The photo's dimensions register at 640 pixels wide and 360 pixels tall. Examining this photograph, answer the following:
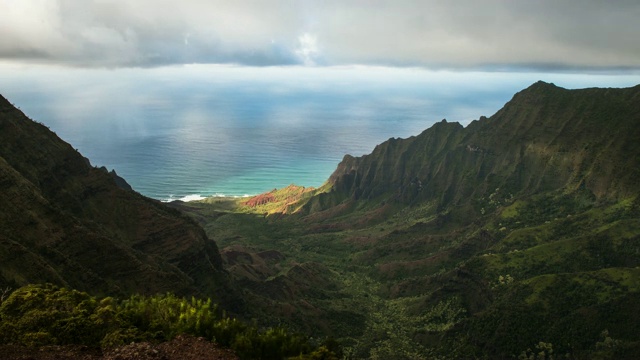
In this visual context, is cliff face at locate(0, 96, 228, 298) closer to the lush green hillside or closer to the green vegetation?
the green vegetation

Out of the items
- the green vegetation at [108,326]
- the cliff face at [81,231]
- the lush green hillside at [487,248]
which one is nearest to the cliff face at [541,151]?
the lush green hillside at [487,248]

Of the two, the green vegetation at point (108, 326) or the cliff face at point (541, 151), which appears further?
the cliff face at point (541, 151)

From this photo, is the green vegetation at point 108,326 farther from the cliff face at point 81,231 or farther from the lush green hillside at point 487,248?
the lush green hillside at point 487,248

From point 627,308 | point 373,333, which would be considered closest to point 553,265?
point 627,308

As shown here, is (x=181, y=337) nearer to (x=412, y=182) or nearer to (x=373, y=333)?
(x=373, y=333)

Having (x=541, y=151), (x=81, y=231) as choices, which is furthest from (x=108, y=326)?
(x=541, y=151)
